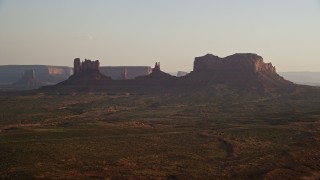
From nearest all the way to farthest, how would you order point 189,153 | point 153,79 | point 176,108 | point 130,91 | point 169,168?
point 169,168, point 189,153, point 176,108, point 130,91, point 153,79

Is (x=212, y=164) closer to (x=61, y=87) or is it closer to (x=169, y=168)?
(x=169, y=168)

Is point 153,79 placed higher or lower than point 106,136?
higher

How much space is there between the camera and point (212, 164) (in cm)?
6456

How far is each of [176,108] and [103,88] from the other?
1957 inches

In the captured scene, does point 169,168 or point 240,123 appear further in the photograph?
point 240,123

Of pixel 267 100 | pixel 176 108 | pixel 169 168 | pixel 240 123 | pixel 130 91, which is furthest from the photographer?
pixel 130 91

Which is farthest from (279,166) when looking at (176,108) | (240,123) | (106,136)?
(176,108)

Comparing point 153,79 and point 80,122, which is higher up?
point 153,79

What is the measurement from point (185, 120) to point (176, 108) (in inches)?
1265

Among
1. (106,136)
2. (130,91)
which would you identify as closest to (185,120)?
(106,136)

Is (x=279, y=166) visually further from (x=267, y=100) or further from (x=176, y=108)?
(x=267, y=100)

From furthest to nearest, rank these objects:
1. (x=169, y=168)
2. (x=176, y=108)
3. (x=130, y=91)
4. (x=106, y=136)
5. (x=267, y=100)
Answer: (x=130, y=91) < (x=267, y=100) < (x=176, y=108) < (x=106, y=136) < (x=169, y=168)

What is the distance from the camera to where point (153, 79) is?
199375 millimetres

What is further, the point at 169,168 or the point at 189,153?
the point at 189,153
